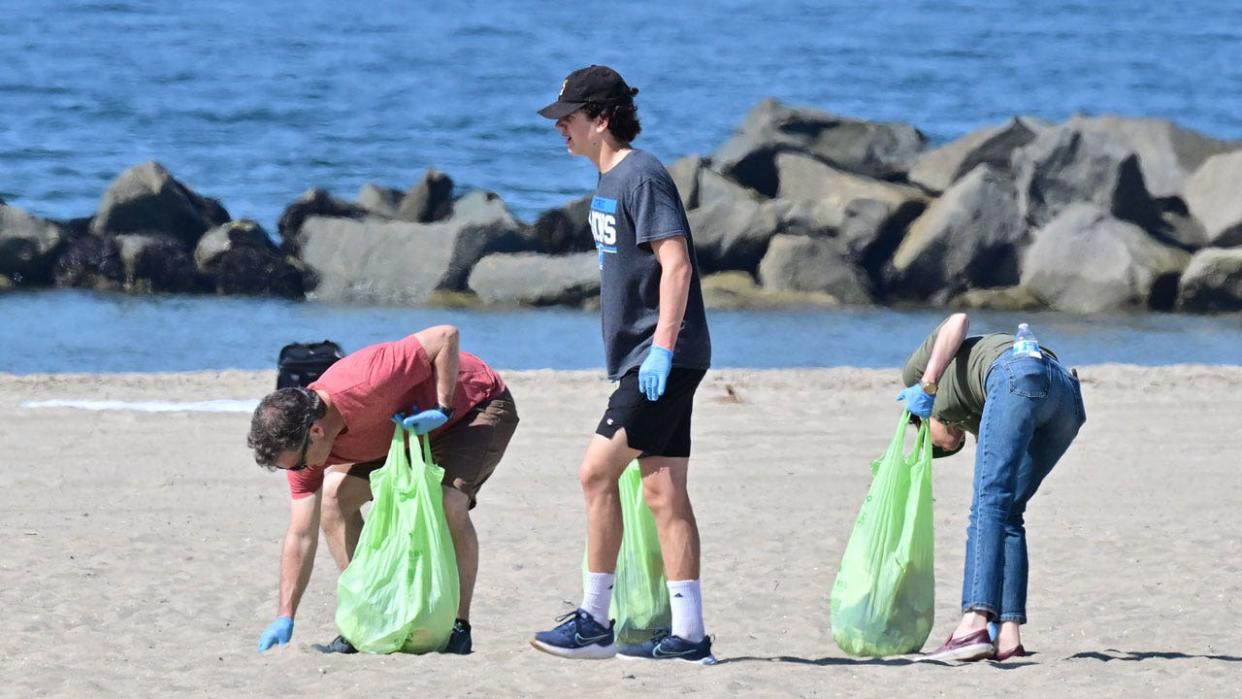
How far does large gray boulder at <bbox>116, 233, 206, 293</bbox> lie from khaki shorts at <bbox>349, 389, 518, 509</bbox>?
17.7 meters

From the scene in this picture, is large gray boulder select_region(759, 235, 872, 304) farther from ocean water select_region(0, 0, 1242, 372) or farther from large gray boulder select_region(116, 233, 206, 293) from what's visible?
large gray boulder select_region(116, 233, 206, 293)

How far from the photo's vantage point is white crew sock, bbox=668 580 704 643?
5.21 meters

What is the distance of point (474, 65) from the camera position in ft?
152

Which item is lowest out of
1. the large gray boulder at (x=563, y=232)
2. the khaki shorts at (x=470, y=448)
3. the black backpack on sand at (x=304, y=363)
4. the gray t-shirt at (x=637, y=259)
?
the large gray boulder at (x=563, y=232)

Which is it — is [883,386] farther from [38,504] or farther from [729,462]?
[38,504]

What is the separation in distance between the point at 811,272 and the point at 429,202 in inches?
224

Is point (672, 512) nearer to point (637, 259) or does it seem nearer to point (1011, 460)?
point (637, 259)

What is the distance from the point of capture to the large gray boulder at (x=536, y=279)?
21.0m

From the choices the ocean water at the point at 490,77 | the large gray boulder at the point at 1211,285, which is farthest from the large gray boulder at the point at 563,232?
the large gray boulder at the point at 1211,285

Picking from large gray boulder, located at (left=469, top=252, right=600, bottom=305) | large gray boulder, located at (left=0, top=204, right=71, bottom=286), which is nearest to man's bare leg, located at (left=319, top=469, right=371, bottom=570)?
large gray boulder, located at (left=469, top=252, right=600, bottom=305)

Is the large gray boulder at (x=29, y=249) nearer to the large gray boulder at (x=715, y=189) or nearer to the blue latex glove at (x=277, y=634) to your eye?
the large gray boulder at (x=715, y=189)

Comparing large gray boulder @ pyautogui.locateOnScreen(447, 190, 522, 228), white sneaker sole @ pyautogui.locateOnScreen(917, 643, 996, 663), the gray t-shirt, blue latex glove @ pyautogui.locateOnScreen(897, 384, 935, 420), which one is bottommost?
large gray boulder @ pyautogui.locateOnScreen(447, 190, 522, 228)

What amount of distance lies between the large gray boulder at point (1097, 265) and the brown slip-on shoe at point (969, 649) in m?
15.8

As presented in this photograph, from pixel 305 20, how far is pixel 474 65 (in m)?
6.85
